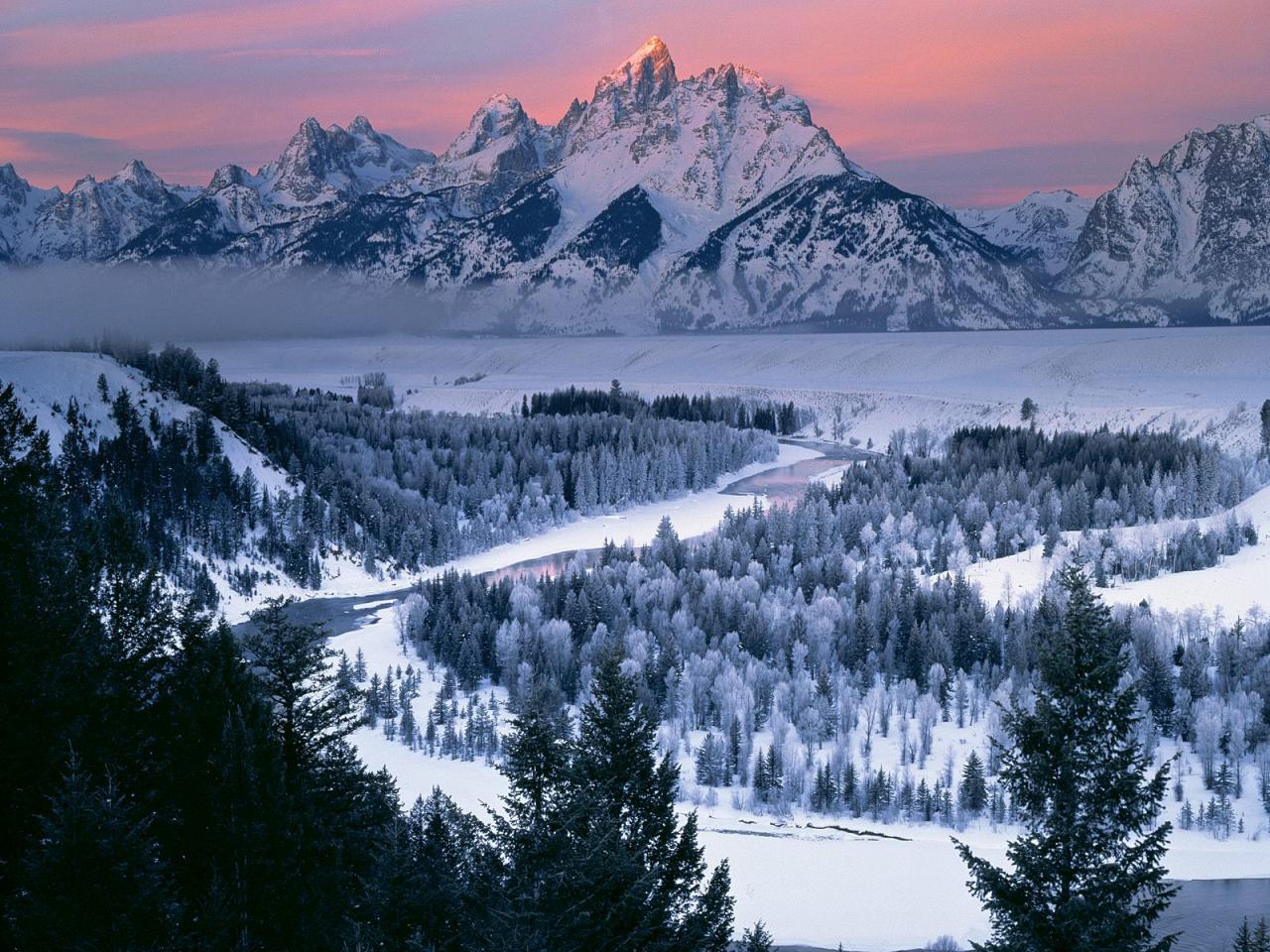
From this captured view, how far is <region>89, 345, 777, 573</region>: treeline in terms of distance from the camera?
12719cm

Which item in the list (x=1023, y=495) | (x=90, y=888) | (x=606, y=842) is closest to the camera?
(x=90, y=888)

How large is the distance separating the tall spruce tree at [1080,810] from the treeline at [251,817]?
744 centimetres

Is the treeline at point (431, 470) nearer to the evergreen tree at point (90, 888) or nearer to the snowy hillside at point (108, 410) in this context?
the snowy hillside at point (108, 410)

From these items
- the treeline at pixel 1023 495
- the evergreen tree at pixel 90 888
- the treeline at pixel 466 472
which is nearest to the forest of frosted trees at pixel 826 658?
the treeline at pixel 1023 495

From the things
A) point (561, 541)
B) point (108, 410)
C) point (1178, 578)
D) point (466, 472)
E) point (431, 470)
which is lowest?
point (561, 541)

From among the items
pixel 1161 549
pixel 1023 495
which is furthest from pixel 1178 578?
pixel 1023 495

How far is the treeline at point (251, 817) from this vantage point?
21.8 meters

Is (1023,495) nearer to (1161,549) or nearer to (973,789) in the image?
(1161,549)

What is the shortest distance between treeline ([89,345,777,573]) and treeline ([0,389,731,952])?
83348 mm

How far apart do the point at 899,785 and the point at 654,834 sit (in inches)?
1526

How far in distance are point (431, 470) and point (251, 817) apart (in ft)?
429

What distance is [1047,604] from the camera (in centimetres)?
7994

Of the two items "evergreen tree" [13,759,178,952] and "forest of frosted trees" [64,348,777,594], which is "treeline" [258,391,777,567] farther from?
"evergreen tree" [13,759,178,952]

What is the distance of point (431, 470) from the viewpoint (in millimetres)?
157375
